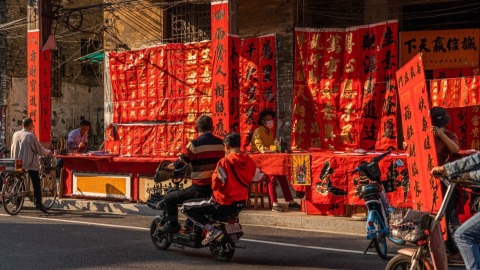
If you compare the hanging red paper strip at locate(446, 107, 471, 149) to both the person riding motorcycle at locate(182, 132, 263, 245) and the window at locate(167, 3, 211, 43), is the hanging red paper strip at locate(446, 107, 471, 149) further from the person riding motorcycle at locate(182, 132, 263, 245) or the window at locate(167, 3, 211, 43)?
the person riding motorcycle at locate(182, 132, 263, 245)

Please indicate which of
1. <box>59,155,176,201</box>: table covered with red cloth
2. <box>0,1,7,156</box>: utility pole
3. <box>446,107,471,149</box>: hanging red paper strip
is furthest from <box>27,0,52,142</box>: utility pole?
<box>0,1,7,156</box>: utility pole

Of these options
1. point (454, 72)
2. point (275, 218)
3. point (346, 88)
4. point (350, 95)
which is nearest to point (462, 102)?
point (454, 72)

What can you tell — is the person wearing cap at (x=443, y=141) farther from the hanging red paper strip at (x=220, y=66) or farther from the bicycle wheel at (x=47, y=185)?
the bicycle wheel at (x=47, y=185)

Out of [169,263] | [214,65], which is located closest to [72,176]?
[214,65]

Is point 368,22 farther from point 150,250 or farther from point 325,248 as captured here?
point 150,250

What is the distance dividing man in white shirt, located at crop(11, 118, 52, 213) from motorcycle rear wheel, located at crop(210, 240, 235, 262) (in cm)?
663

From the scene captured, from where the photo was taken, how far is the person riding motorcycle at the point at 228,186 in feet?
29.3

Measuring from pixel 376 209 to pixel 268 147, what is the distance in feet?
18.3

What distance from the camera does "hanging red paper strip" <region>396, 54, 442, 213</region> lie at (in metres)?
8.73

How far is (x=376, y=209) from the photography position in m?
9.39

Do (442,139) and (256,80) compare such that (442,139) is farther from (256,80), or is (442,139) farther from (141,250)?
(256,80)

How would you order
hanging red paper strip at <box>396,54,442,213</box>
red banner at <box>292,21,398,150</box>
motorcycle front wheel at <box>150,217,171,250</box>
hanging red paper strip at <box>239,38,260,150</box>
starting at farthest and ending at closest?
hanging red paper strip at <box>239,38,260,150</box> < red banner at <box>292,21,398,150</box> < motorcycle front wheel at <box>150,217,171,250</box> < hanging red paper strip at <box>396,54,442,213</box>

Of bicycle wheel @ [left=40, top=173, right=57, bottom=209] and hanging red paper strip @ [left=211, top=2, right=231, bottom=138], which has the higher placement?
hanging red paper strip @ [left=211, top=2, right=231, bottom=138]

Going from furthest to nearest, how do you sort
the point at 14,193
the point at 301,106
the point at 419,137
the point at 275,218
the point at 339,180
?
1. the point at 301,106
2. the point at 14,193
3. the point at 275,218
4. the point at 339,180
5. the point at 419,137
